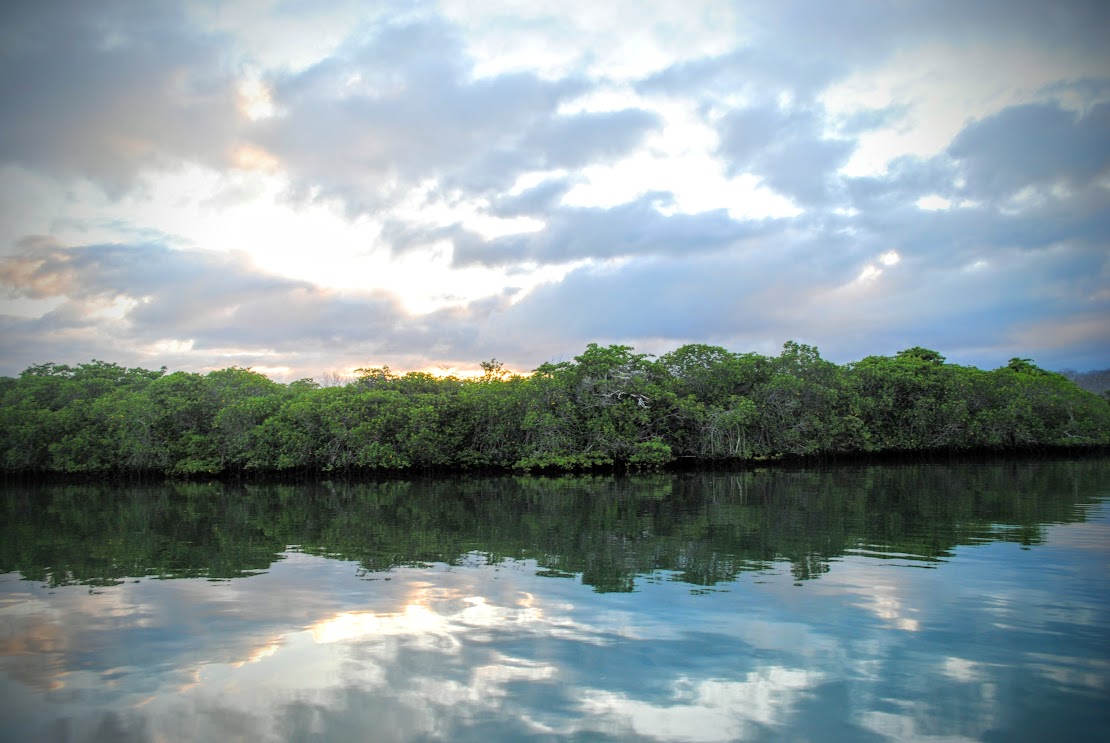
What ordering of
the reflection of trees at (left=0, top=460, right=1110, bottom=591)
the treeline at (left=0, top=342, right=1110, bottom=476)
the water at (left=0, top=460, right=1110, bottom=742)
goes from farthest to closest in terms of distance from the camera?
the treeline at (left=0, top=342, right=1110, bottom=476) < the reflection of trees at (left=0, top=460, right=1110, bottom=591) < the water at (left=0, top=460, right=1110, bottom=742)

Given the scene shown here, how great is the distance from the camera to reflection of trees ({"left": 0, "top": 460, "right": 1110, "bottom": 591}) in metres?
11.0

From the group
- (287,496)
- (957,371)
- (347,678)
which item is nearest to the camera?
(347,678)

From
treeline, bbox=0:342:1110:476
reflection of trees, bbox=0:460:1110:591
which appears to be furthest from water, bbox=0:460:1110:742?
treeline, bbox=0:342:1110:476

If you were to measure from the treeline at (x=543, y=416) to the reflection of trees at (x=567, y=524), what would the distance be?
20.0ft

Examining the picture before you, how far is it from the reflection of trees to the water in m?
0.12

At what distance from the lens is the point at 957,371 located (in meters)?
39.1

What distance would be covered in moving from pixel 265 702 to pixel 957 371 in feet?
138

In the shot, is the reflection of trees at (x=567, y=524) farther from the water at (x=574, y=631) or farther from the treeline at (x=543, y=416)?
the treeline at (x=543, y=416)

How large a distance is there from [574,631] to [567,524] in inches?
318

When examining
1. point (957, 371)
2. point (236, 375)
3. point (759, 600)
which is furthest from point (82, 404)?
point (957, 371)

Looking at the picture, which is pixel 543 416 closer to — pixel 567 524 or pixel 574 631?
pixel 567 524

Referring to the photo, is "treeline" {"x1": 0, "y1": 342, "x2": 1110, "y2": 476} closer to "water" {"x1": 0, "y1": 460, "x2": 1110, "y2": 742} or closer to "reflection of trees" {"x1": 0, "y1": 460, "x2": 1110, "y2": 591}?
"reflection of trees" {"x1": 0, "y1": 460, "x2": 1110, "y2": 591}

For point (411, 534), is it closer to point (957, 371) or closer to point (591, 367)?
point (591, 367)

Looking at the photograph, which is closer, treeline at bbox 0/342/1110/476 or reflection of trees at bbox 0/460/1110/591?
reflection of trees at bbox 0/460/1110/591
